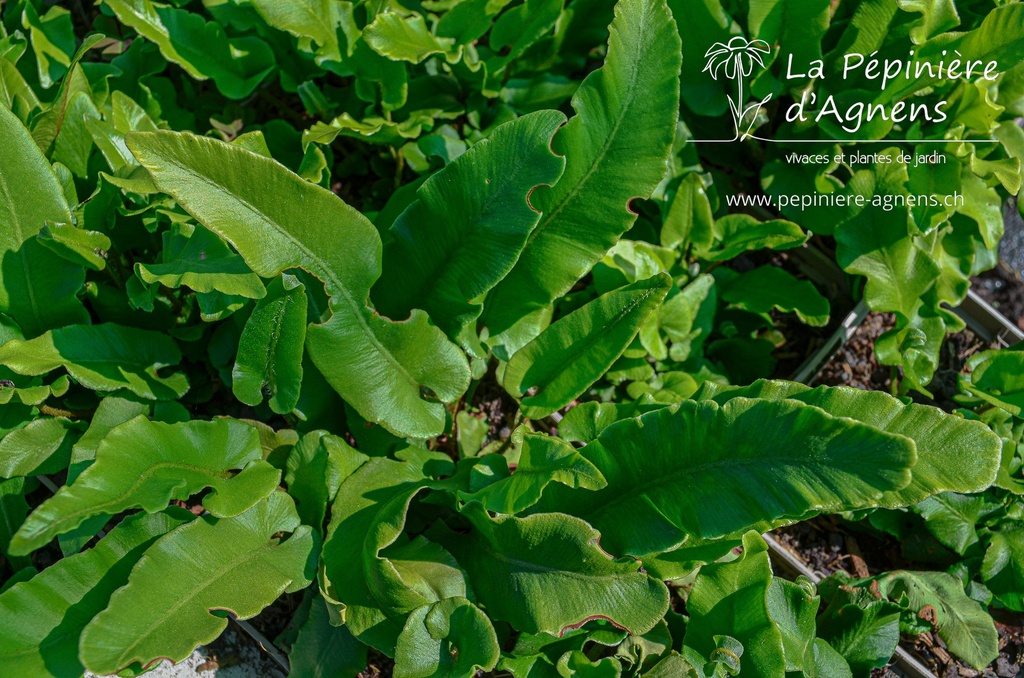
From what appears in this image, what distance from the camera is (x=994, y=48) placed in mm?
2242

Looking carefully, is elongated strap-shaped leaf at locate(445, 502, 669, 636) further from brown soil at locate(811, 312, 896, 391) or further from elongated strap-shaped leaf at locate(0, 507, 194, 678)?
brown soil at locate(811, 312, 896, 391)

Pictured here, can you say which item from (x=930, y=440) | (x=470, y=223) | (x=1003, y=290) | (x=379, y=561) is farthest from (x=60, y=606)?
(x=1003, y=290)

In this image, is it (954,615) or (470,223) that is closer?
(470,223)

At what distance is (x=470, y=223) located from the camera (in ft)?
5.97

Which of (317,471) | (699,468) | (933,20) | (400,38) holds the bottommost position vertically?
(317,471)

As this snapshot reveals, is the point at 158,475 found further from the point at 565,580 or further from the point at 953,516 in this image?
the point at 953,516

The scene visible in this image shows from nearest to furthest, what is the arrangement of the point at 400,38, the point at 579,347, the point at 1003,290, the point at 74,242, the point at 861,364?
the point at 74,242, the point at 579,347, the point at 400,38, the point at 861,364, the point at 1003,290

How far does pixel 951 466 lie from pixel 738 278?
3.24 ft

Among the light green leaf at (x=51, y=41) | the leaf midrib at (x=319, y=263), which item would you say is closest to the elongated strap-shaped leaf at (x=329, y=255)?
the leaf midrib at (x=319, y=263)

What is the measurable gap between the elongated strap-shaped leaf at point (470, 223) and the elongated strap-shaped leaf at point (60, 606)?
86 centimetres

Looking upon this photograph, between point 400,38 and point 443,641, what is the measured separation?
1537 millimetres

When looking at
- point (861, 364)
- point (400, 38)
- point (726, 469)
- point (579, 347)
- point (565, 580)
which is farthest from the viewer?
point (861, 364)

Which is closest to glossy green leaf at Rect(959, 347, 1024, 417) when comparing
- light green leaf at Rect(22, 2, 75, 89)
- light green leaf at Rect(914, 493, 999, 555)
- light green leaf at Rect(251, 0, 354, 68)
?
light green leaf at Rect(914, 493, 999, 555)

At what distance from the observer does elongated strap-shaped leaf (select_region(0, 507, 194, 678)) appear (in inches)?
64.2
